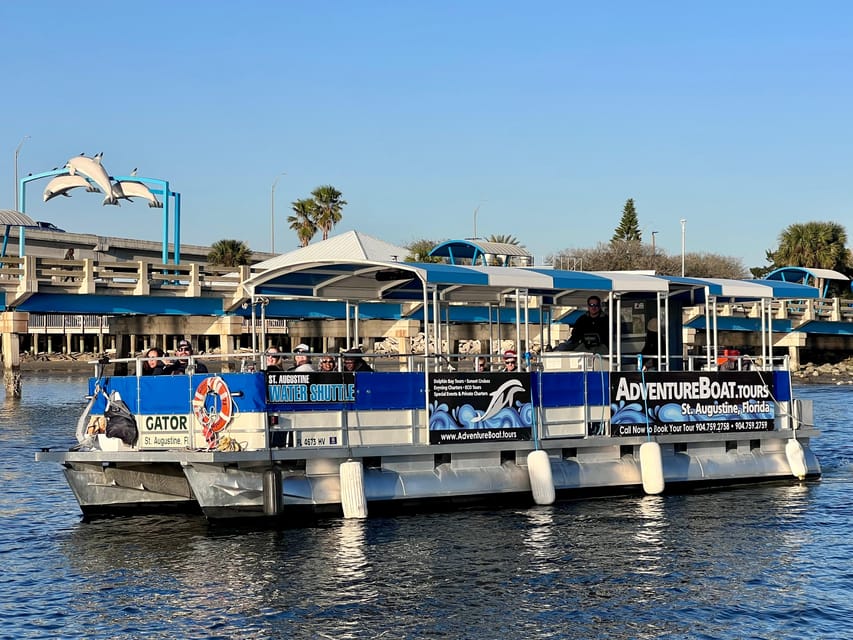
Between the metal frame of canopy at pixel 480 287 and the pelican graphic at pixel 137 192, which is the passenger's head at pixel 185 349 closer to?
the metal frame of canopy at pixel 480 287

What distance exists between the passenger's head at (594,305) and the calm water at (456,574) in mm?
3470

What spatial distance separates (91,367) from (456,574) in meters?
74.4

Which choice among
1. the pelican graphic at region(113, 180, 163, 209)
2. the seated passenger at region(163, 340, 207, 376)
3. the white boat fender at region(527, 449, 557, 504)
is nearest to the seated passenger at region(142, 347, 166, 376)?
the seated passenger at region(163, 340, 207, 376)

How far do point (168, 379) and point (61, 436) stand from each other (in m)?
17.0

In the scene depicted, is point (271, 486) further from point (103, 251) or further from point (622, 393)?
point (103, 251)

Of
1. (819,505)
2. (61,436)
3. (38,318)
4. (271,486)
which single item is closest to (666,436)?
(819,505)

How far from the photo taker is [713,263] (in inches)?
4471

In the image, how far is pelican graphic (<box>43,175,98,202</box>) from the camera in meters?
62.5

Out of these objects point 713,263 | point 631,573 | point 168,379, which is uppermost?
point 713,263

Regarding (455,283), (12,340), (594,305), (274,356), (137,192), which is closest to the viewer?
(274,356)

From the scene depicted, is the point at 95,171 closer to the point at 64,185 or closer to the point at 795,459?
the point at 64,185

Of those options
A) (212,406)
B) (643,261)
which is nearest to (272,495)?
(212,406)

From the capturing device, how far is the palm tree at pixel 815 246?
9062 cm

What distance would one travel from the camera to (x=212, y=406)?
54.9 feet
